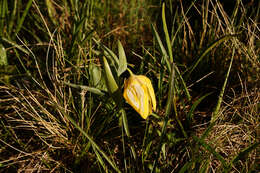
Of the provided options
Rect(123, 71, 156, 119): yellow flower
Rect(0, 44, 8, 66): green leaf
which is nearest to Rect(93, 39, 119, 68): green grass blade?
Rect(123, 71, 156, 119): yellow flower

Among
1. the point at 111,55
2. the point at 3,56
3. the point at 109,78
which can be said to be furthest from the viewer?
the point at 3,56

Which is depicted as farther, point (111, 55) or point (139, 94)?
point (111, 55)

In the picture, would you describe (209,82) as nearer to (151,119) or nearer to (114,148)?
(151,119)

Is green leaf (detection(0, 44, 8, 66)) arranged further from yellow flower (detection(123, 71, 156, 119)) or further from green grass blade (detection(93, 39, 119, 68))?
yellow flower (detection(123, 71, 156, 119))

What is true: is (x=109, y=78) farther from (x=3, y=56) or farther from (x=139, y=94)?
(x=3, y=56)

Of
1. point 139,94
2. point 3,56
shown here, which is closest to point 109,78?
point 139,94

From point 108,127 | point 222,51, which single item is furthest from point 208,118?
point 108,127

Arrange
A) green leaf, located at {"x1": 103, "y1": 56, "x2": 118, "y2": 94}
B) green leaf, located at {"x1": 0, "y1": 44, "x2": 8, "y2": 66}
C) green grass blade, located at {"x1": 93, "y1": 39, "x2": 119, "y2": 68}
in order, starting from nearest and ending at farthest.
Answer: green leaf, located at {"x1": 103, "y1": 56, "x2": 118, "y2": 94}
green grass blade, located at {"x1": 93, "y1": 39, "x2": 119, "y2": 68}
green leaf, located at {"x1": 0, "y1": 44, "x2": 8, "y2": 66}

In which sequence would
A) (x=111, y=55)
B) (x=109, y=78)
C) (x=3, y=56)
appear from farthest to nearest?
(x=3, y=56)
(x=111, y=55)
(x=109, y=78)
